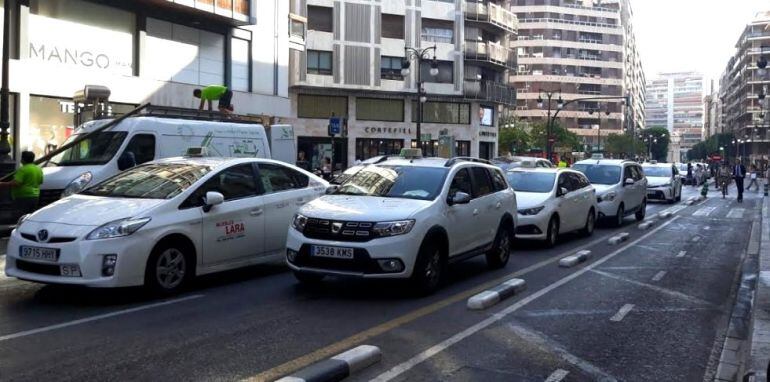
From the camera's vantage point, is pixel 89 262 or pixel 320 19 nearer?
pixel 89 262

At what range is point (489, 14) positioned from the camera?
53125 millimetres

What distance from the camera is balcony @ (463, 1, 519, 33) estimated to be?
52031 millimetres

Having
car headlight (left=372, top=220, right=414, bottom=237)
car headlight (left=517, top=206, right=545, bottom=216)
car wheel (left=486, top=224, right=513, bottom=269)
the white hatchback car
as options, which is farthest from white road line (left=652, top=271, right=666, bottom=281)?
car headlight (left=372, top=220, right=414, bottom=237)

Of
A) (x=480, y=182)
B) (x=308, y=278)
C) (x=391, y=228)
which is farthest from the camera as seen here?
(x=480, y=182)

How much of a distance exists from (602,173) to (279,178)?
474 inches

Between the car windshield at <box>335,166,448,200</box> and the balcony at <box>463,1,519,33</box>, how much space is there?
146 ft

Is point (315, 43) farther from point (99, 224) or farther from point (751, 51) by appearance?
point (751, 51)

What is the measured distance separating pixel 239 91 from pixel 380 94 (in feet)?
60.2

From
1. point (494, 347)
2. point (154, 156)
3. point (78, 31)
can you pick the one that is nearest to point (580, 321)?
point (494, 347)

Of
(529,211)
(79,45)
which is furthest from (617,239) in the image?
(79,45)

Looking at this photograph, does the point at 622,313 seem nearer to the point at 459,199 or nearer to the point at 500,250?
the point at 459,199

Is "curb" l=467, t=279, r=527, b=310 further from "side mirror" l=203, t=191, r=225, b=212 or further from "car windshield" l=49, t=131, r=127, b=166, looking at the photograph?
"car windshield" l=49, t=131, r=127, b=166

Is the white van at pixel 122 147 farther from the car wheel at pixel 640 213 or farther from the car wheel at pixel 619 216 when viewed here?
the car wheel at pixel 640 213

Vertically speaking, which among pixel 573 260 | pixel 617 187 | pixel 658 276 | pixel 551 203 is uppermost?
pixel 617 187
